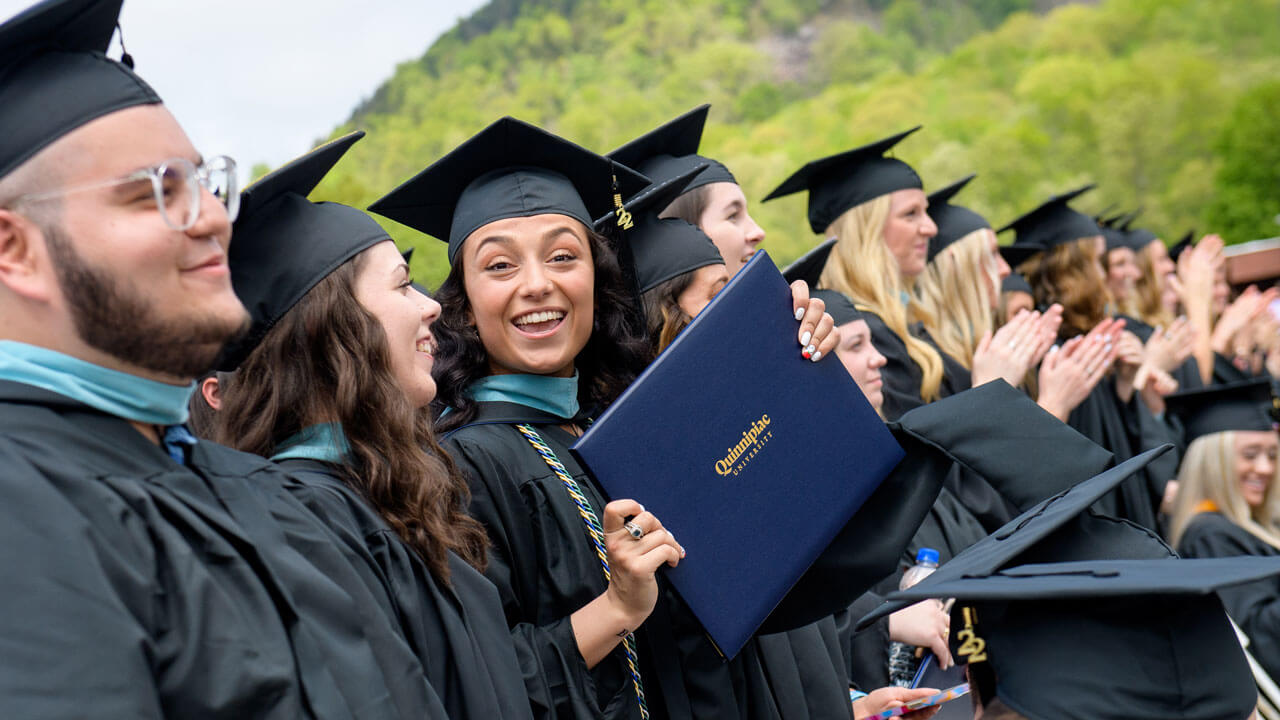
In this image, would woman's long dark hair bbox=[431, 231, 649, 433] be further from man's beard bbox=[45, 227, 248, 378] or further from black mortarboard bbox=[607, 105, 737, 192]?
man's beard bbox=[45, 227, 248, 378]

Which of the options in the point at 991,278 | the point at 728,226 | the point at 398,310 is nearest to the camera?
the point at 398,310

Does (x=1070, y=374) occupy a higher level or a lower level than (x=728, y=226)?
lower

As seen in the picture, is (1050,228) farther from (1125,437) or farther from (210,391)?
(210,391)

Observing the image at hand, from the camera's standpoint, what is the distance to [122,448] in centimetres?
152

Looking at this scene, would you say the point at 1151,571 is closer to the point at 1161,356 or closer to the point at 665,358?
the point at 665,358

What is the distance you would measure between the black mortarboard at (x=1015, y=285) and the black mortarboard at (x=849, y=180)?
1.64 metres

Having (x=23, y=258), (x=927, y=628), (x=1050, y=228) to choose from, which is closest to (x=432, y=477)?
(x=23, y=258)

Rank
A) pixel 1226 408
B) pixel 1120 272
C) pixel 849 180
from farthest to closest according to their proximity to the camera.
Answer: pixel 1120 272
pixel 1226 408
pixel 849 180

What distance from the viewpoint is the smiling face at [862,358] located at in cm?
405

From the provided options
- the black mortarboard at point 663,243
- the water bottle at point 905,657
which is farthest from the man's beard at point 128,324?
the water bottle at point 905,657

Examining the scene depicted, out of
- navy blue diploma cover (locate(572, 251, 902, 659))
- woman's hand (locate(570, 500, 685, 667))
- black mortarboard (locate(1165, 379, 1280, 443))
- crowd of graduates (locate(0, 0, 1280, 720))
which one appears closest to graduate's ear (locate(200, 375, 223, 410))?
crowd of graduates (locate(0, 0, 1280, 720))

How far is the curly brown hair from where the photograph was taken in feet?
22.6

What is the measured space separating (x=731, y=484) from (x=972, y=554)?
518 mm

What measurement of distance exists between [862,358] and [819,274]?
379 mm
